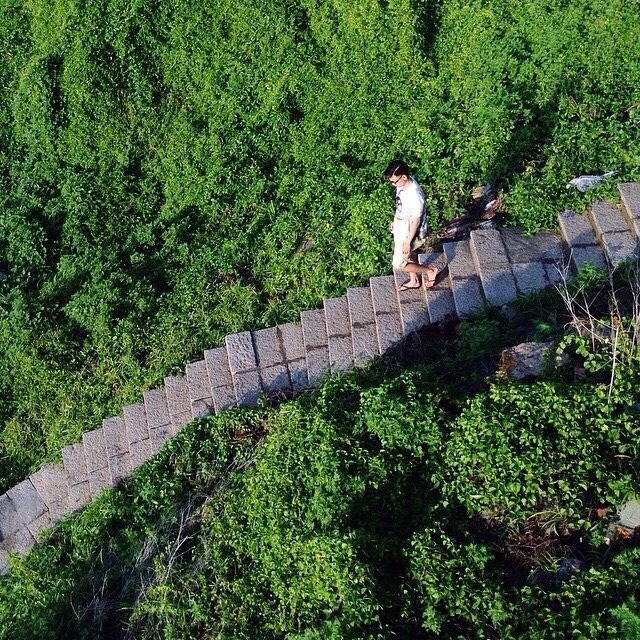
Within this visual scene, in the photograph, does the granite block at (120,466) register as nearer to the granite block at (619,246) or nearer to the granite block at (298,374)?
the granite block at (298,374)

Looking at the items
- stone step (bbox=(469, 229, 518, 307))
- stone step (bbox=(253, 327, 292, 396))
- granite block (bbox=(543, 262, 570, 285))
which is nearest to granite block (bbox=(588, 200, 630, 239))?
granite block (bbox=(543, 262, 570, 285))

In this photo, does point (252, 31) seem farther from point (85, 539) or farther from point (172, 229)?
point (85, 539)

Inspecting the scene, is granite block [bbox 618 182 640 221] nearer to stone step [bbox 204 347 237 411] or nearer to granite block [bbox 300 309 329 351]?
granite block [bbox 300 309 329 351]

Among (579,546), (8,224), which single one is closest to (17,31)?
(8,224)

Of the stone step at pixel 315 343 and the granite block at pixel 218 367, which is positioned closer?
the stone step at pixel 315 343

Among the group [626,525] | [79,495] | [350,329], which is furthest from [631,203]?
[79,495]

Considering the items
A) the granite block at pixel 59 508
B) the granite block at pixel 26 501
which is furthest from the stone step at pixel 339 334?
the granite block at pixel 26 501

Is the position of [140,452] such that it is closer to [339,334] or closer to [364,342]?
[339,334]
